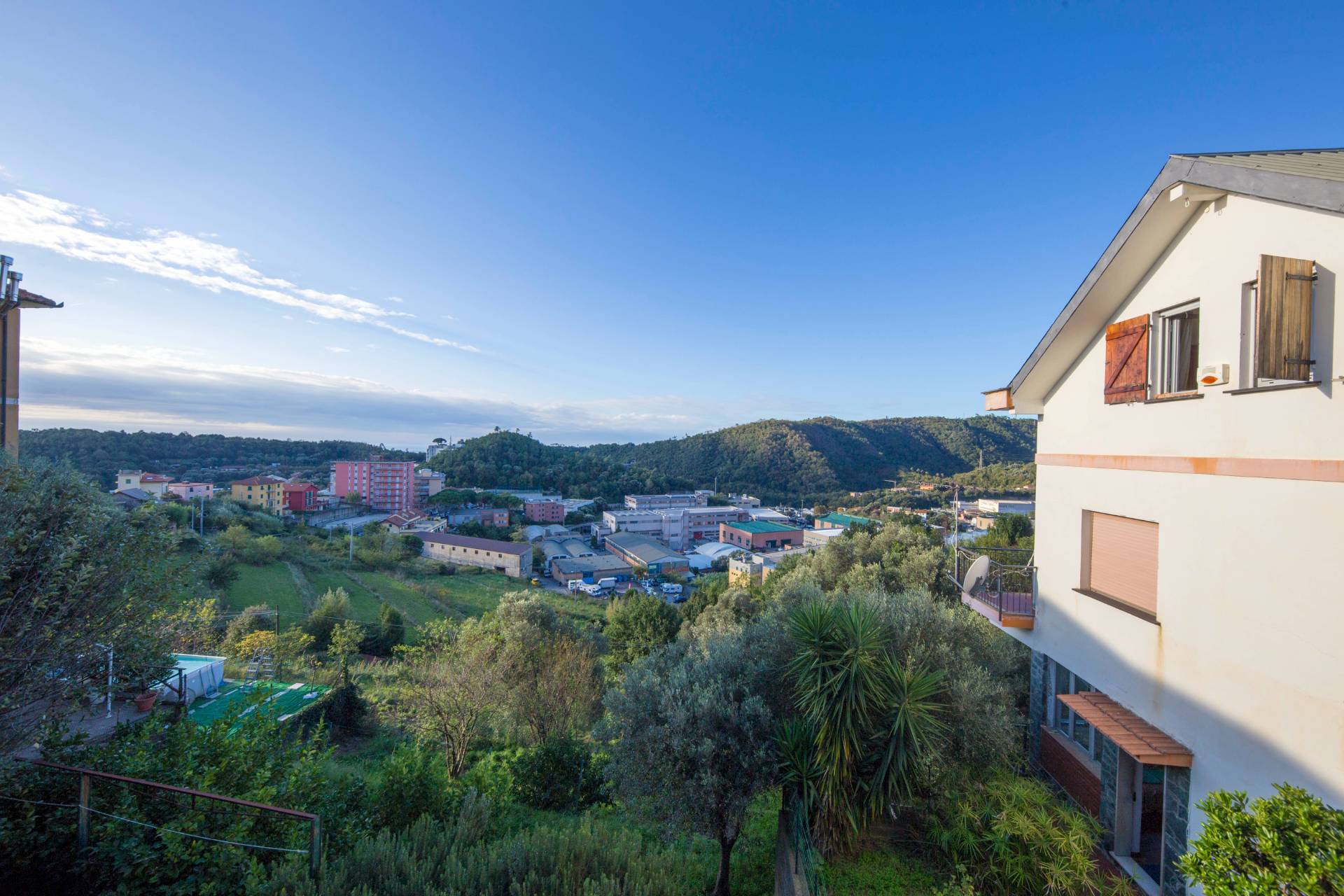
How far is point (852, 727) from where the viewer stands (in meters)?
5.66

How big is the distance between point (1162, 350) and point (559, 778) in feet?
39.9

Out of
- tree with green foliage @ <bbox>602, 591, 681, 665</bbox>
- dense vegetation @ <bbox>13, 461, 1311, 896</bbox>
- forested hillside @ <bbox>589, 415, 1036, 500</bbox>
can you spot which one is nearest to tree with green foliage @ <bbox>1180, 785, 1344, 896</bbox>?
dense vegetation @ <bbox>13, 461, 1311, 896</bbox>

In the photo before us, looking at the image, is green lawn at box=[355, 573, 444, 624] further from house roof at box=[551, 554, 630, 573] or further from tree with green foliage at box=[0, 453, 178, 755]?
tree with green foliage at box=[0, 453, 178, 755]

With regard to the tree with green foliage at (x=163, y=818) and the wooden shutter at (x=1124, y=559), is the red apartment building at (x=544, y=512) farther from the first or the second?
the wooden shutter at (x=1124, y=559)

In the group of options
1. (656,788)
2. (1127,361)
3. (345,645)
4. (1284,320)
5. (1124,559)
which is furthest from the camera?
(345,645)

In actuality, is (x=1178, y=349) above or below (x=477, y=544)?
above

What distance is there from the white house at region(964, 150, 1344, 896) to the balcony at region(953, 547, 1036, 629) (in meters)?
0.36

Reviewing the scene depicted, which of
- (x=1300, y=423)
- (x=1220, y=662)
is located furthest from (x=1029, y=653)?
(x=1300, y=423)

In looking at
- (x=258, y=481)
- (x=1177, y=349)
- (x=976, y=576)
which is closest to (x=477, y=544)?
(x=258, y=481)

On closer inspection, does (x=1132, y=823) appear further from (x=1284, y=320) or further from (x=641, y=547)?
(x=641, y=547)

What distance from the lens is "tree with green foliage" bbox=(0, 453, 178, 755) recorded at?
3947 mm

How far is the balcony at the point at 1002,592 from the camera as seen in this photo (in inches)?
304

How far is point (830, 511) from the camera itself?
73.0 meters

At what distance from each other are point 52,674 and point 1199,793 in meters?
9.97
